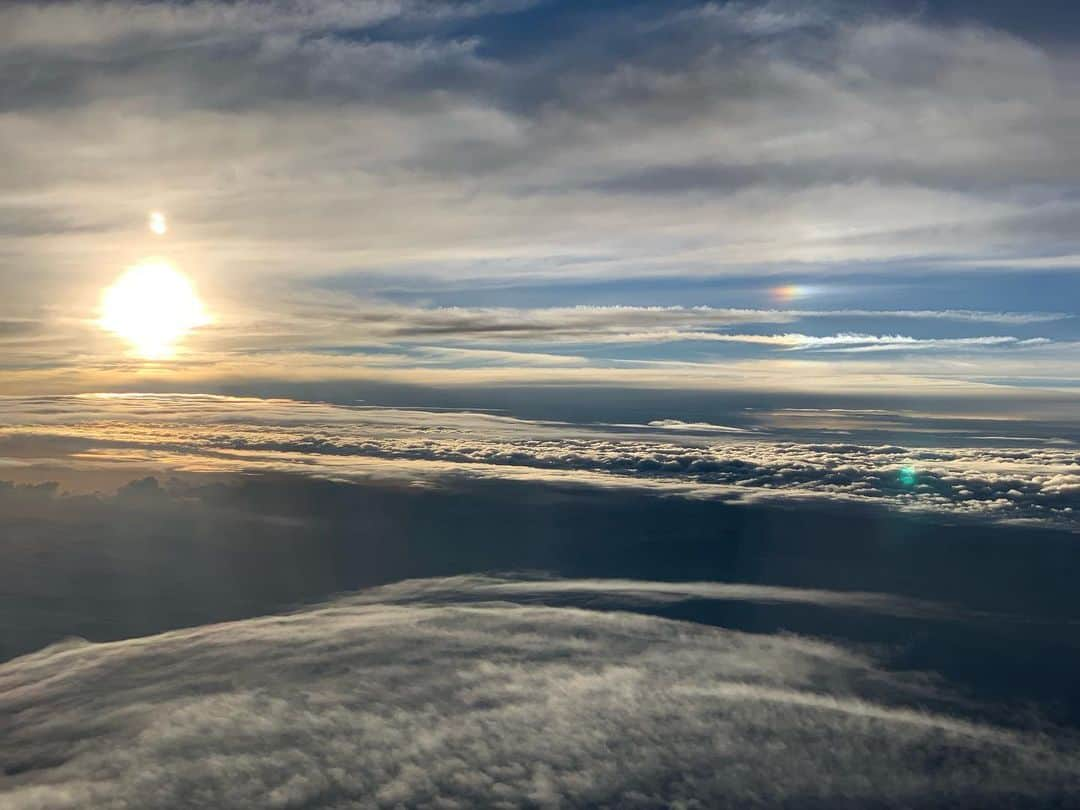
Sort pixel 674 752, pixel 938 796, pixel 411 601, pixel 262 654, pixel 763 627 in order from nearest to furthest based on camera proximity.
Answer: pixel 938 796
pixel 674 752
pixel 262 654
pixel 763 627
pixel 411 601

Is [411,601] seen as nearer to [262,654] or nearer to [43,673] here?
[262,654]

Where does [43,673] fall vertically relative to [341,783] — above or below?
below

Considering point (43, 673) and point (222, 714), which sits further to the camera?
point (43, 673)

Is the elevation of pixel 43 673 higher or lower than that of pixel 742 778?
lower

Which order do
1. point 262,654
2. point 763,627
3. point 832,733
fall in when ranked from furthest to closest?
1. point 763,627
2. point 262,654
3. point 832,733

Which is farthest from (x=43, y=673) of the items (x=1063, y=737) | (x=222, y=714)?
(x=1063, y=737)

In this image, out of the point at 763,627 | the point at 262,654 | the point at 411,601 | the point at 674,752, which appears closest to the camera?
Answer: the point at 674,752

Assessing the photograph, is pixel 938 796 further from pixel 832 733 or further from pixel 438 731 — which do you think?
pixel 438 731

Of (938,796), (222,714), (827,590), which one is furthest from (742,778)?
(827,590)

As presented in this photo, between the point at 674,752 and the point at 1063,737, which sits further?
the point at 1063,737
